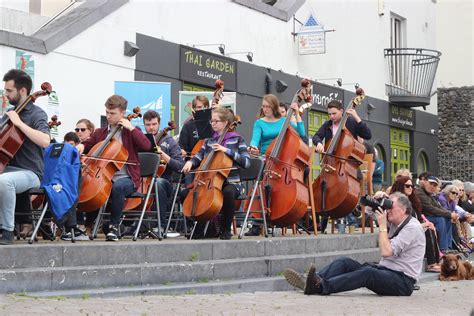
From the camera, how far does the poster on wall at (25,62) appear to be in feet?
48.9

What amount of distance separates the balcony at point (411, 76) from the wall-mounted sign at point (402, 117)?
0.69 ft

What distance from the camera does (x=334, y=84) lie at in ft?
81.8

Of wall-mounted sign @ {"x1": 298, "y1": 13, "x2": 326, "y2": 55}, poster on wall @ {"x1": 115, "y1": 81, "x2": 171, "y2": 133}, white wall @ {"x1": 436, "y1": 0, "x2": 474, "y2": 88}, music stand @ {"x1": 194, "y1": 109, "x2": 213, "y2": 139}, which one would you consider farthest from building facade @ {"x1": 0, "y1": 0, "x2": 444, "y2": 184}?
music stand @ {"x1": 194, "y1": 109, "x2": 213, "y2": 139}

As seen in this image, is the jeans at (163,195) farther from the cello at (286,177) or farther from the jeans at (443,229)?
the jeans at (443,229)

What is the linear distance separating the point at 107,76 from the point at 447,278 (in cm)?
721

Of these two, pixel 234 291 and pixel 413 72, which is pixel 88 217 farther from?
pixel 413 72

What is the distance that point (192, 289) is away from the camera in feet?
28.9

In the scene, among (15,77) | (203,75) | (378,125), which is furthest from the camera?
(378,125)

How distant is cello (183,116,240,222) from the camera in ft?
34.0

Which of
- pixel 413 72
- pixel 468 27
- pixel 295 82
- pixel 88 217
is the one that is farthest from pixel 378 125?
pixel 88 217

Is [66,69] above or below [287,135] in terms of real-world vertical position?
above

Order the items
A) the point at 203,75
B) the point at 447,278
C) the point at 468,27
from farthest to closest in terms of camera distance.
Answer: the point at 468,27
the point at 203,75
the point at 447,278

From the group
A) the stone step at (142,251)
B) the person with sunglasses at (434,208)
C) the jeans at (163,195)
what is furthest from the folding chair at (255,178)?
the person with sunglasses at (434,208)

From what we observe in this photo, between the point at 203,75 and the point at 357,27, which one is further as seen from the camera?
the point at 357,27
